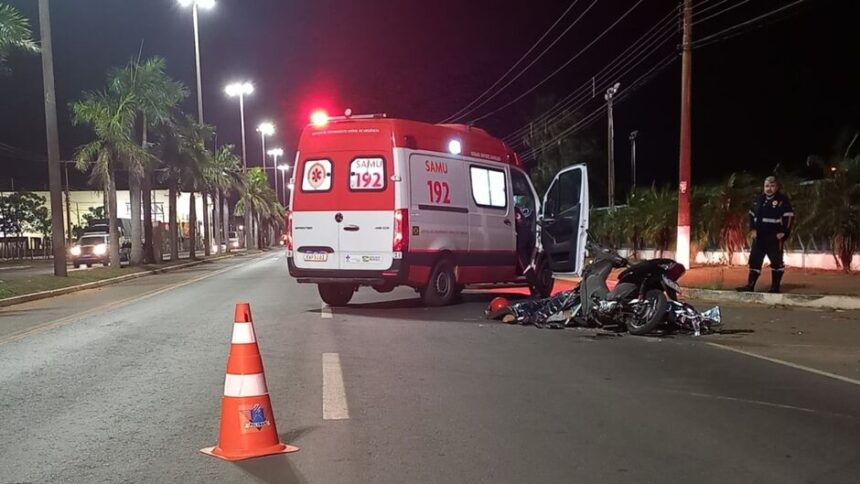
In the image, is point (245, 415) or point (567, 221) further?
point (567, 221)

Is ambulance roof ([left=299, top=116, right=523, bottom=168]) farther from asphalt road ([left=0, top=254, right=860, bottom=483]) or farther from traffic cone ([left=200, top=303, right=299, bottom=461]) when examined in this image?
traffic cone ([left=200, top=303, right=299, bottom=461])

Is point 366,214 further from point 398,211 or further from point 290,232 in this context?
point 290,232

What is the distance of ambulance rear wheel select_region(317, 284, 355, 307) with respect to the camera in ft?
44.3

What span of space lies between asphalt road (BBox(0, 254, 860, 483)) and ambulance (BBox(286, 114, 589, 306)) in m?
1.95

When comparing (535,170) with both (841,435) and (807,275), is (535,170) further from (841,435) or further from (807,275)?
(841,435)

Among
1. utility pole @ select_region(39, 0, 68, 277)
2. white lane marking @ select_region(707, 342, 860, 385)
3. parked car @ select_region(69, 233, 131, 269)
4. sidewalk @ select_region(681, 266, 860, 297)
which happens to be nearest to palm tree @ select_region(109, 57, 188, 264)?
parked car @ select_region(69, 233, 131, 269)

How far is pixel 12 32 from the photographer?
62.8 ft

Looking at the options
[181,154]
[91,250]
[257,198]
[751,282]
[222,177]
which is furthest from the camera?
[257,198]

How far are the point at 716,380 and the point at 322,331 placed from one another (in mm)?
5280

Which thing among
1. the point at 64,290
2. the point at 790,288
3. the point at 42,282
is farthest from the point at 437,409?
the point at 42,282

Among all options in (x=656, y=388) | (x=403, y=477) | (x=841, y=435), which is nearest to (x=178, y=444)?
(x=403, y=477)

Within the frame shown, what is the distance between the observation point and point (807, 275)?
15.5m

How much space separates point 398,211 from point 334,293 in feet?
8.62

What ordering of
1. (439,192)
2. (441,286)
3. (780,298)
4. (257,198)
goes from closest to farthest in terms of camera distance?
(780,298)
(439,192)
(441,286)
(257,198)
